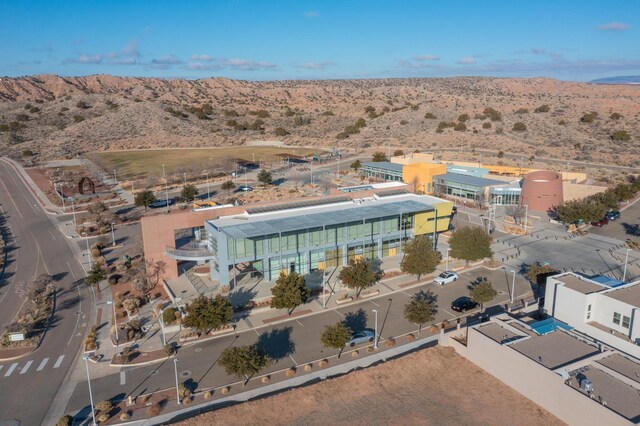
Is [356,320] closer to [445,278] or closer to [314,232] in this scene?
[314,232]

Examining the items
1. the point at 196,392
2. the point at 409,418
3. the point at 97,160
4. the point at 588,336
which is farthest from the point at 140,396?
the point at 97,160

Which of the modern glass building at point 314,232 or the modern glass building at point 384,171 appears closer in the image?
the modern glass building at point 314,232

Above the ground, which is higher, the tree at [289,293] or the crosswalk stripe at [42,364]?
the tree at [289,293]

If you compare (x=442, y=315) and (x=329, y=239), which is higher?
(x=329, y=239)

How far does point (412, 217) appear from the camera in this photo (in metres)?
41.7

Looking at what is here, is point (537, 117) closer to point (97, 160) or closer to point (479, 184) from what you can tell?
point (479, 184)

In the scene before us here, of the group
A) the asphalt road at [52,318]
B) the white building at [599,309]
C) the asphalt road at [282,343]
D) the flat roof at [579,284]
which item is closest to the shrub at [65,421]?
the asphalt road at [282,343]

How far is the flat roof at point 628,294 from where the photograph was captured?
2619 centimetres

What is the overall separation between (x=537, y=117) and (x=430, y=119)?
83.7 feet

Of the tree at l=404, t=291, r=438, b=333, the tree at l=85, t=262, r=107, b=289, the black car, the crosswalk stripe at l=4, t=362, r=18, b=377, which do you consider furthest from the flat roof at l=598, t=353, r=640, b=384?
the tree at l=85, t=262, r=107, b=289

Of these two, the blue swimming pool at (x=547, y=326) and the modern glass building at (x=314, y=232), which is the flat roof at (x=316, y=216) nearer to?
the modern glass building at (x=314, y=232)

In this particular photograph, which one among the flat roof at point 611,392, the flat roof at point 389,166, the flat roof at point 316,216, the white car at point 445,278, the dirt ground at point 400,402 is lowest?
the dirt ground at point 400,402

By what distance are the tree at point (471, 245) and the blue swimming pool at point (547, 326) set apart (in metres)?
10.2

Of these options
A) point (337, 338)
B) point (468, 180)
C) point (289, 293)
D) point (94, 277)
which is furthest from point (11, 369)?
point (468, 180)
